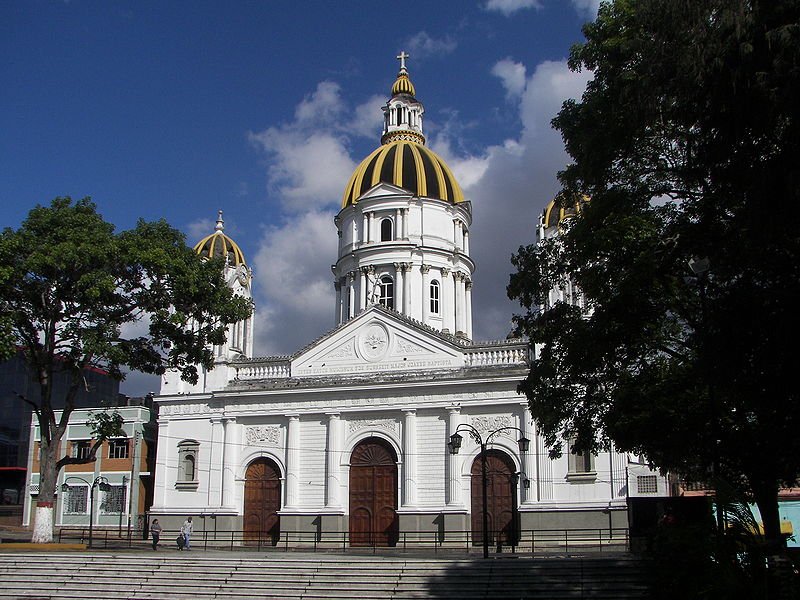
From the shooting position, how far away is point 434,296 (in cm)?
5019

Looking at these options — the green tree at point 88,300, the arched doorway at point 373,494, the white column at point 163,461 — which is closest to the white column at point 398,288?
the arched doorway at point 373,494

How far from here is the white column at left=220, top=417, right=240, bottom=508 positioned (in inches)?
1630

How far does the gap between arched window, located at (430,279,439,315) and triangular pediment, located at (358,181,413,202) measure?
539cm

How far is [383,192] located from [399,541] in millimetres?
21345

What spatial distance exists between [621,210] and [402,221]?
105ft

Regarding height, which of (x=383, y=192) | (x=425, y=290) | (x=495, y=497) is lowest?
(x=495, y=497)

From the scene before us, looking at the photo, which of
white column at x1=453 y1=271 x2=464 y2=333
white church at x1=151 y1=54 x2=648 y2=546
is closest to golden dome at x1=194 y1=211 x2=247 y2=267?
white church at x1=151 y1=54 x2=648 y2=546

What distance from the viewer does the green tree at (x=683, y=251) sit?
13.6m

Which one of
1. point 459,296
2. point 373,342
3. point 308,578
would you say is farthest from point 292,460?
point 308,578

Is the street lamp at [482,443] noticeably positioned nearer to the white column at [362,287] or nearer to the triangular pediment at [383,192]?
the white column at [362,287]

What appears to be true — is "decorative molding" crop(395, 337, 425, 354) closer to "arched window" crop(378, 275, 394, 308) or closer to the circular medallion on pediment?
Result: the circular medallion on pediment

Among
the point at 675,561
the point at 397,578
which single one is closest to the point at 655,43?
the point at 675,561

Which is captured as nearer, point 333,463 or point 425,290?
point 333,463

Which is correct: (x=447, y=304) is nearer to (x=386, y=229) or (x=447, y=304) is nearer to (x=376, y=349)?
(x=386, y=229)
